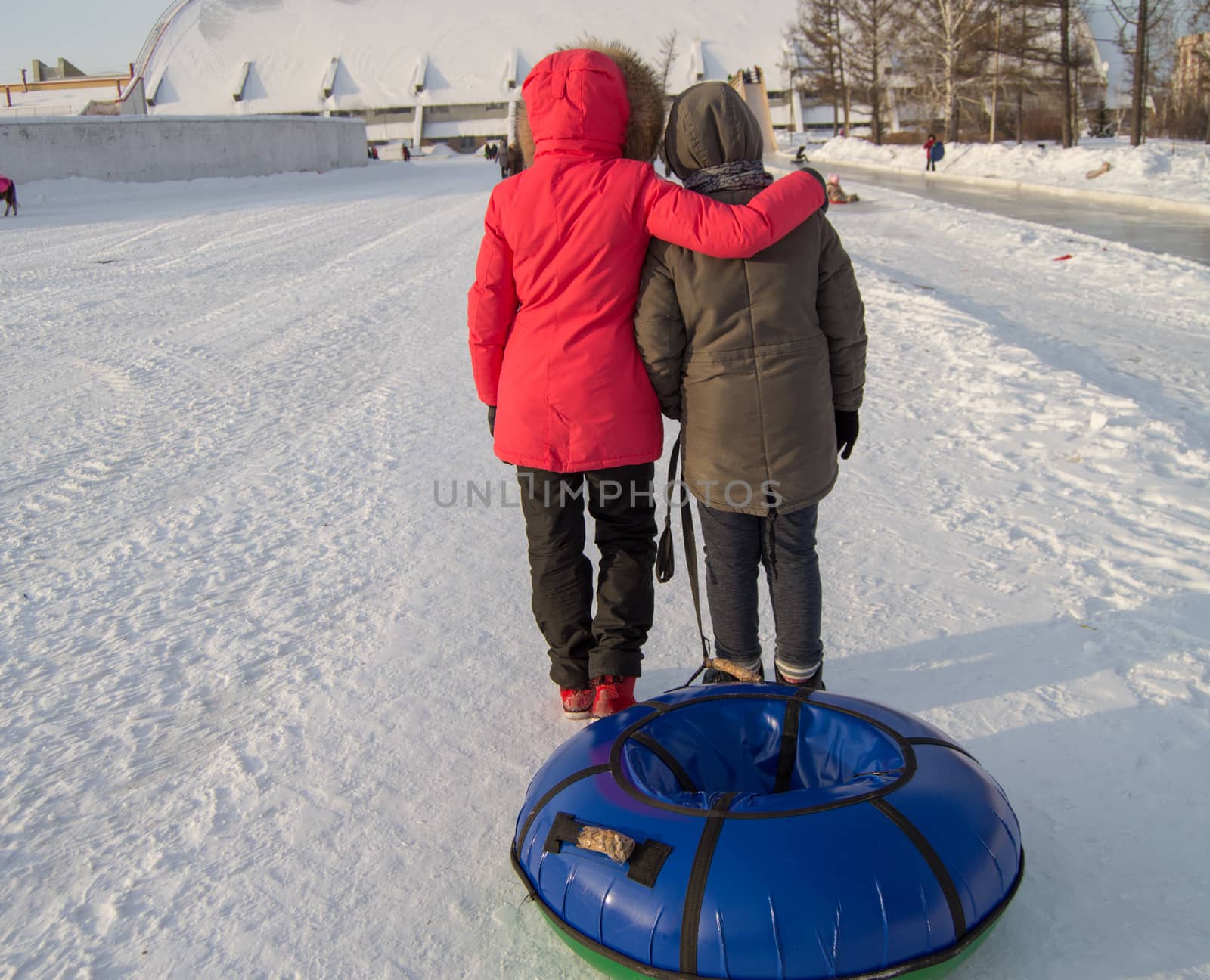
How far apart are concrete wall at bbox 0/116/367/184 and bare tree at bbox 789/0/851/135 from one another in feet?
117

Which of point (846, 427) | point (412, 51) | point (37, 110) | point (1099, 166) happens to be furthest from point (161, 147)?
point (412, 51)

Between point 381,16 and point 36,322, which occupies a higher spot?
point 381,16

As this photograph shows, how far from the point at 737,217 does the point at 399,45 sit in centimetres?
8223

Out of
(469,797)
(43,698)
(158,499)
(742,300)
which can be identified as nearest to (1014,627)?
(742,300)

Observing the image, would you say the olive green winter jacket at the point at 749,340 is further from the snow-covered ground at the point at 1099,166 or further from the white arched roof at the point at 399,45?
the white arched roof at the point at 399,45

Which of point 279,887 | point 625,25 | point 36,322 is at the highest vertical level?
point 625,25

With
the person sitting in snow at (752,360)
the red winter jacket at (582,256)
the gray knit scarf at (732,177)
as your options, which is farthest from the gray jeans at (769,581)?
the gray knit scarf at (732,177)

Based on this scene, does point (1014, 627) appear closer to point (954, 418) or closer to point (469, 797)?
point (469, 797)

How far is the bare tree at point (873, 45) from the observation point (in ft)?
161

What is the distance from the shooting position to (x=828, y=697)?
212cm

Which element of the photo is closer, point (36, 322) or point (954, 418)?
point (954, 418)

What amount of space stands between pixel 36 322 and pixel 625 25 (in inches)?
3101

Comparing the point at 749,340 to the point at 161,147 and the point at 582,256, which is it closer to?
the point at 582,256

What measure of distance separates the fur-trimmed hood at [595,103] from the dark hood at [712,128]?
12cm
